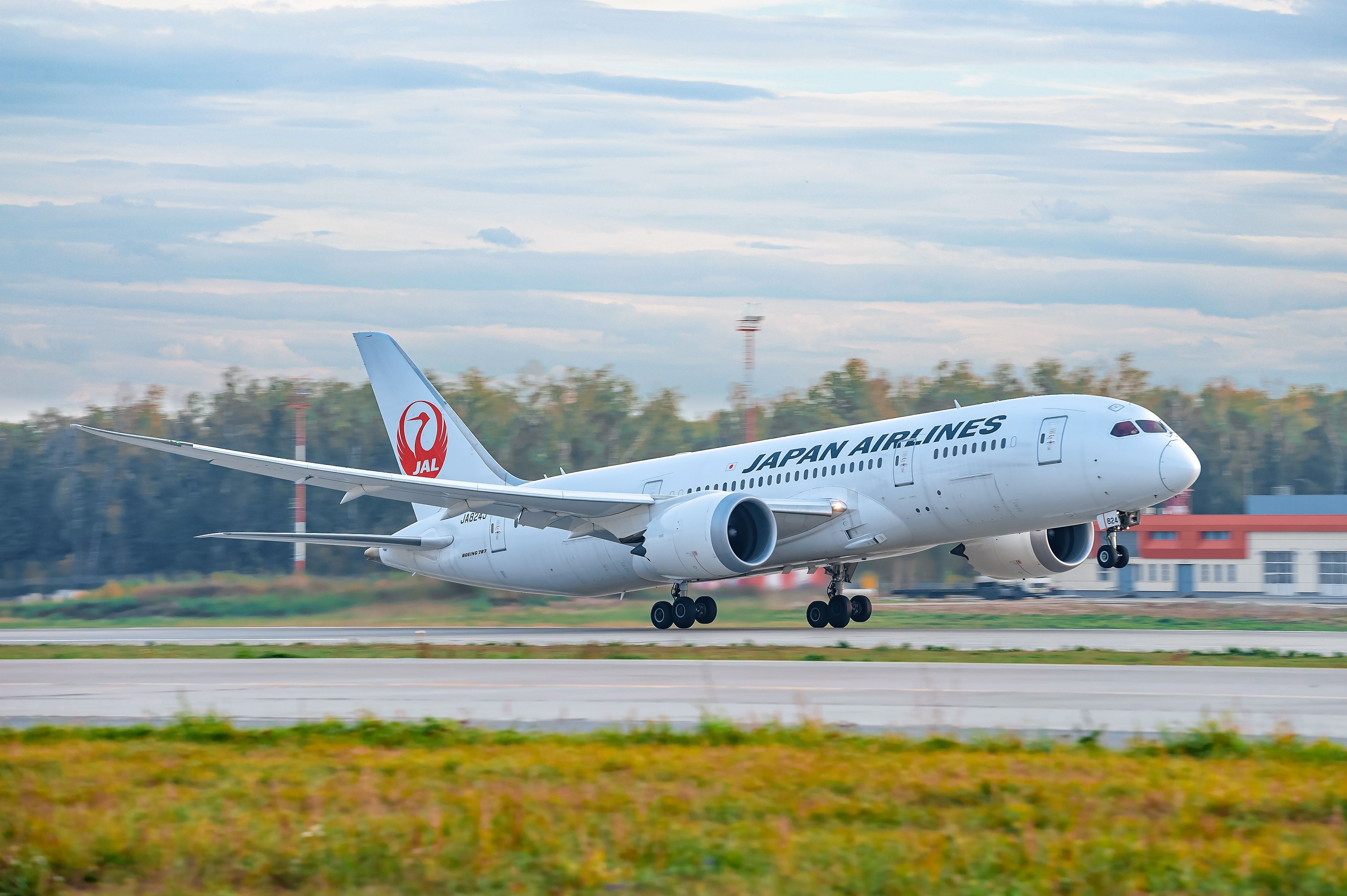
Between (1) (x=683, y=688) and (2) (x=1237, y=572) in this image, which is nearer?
(1) (x=683, y=688)

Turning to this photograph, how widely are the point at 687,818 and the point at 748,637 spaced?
21.4 meters

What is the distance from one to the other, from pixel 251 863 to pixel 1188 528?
71586 mm

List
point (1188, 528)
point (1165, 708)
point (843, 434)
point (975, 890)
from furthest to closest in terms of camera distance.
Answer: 1. point (1188, 528)
2. point (843, 434)
3. point (1165, 708)
4. point (975, 890)

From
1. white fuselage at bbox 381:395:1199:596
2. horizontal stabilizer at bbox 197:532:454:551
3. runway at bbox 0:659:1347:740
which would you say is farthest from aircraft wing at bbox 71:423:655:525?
runway at bbox 0:659:1347:740

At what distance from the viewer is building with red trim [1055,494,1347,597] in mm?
69250

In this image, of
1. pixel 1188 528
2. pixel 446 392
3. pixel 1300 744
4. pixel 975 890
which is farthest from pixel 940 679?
pixel 446 392

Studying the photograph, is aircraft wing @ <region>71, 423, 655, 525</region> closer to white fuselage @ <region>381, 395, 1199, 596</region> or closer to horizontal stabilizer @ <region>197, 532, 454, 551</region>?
white fuselage @ <region>381, 395, 1199, 596</region>

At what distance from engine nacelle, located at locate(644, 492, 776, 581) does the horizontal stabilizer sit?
28.9 feet

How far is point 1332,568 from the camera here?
69250mm

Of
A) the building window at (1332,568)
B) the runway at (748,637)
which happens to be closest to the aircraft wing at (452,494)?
the runway at (748,637)

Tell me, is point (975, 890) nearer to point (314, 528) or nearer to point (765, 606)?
point (765, 606)

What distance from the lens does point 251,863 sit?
23.4ft

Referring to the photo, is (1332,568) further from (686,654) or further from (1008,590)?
(686,654)

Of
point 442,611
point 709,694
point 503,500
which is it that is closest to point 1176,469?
point 709,694
